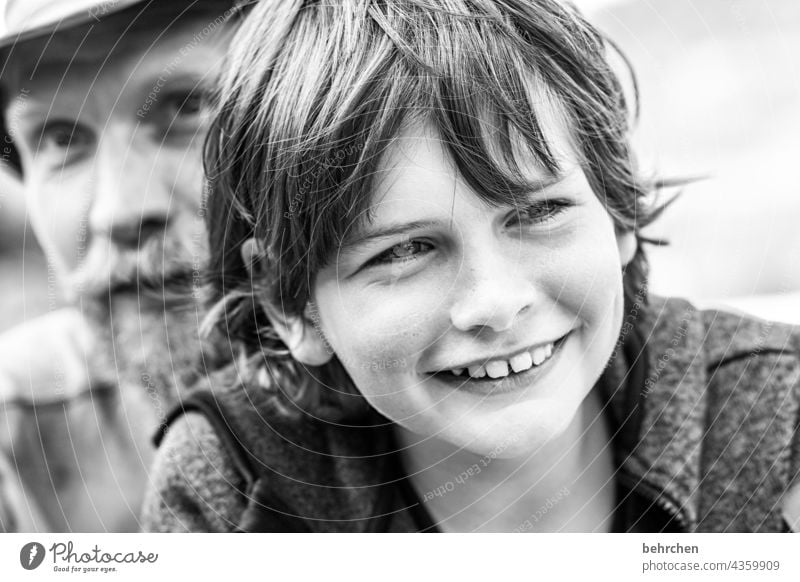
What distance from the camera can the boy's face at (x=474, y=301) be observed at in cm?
51

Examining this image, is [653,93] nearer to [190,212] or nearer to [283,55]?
[283,55]

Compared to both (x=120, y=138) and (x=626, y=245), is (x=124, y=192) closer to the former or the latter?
(x=120, y=138)

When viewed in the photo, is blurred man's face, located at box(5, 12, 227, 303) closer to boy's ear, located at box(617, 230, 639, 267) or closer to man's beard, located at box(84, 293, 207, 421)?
Answer: man's beard, located at box(84, 293, 207, 421)

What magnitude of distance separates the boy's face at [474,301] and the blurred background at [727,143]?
87 millimetres

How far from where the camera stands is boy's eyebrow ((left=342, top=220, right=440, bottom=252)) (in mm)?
512

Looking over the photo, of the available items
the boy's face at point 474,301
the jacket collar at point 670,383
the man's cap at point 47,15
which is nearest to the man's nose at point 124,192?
the man's cap at point 47,15

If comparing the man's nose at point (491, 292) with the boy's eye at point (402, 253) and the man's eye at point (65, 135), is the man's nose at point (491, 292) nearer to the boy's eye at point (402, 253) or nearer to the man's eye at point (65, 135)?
the boy's eye at point (402, 253)

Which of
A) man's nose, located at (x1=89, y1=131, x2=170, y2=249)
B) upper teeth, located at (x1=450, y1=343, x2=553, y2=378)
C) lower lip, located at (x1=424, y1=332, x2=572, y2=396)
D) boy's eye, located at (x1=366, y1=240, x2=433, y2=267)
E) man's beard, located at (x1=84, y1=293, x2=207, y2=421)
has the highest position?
man's nose, located at (x1=89, y1=131, x2=170, y2=249)

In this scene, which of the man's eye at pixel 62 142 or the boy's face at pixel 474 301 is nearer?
the boy's face at pixel 474 301

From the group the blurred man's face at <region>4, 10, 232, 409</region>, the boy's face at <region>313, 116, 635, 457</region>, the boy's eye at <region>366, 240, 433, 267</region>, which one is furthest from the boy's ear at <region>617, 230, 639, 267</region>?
the blurred man's face at <region>4, 10, 232, 409</region>

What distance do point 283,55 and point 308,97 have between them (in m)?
0.04

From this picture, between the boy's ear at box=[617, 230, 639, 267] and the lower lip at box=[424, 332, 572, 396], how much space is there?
0.08 meters

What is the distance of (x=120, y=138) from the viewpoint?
65cm
